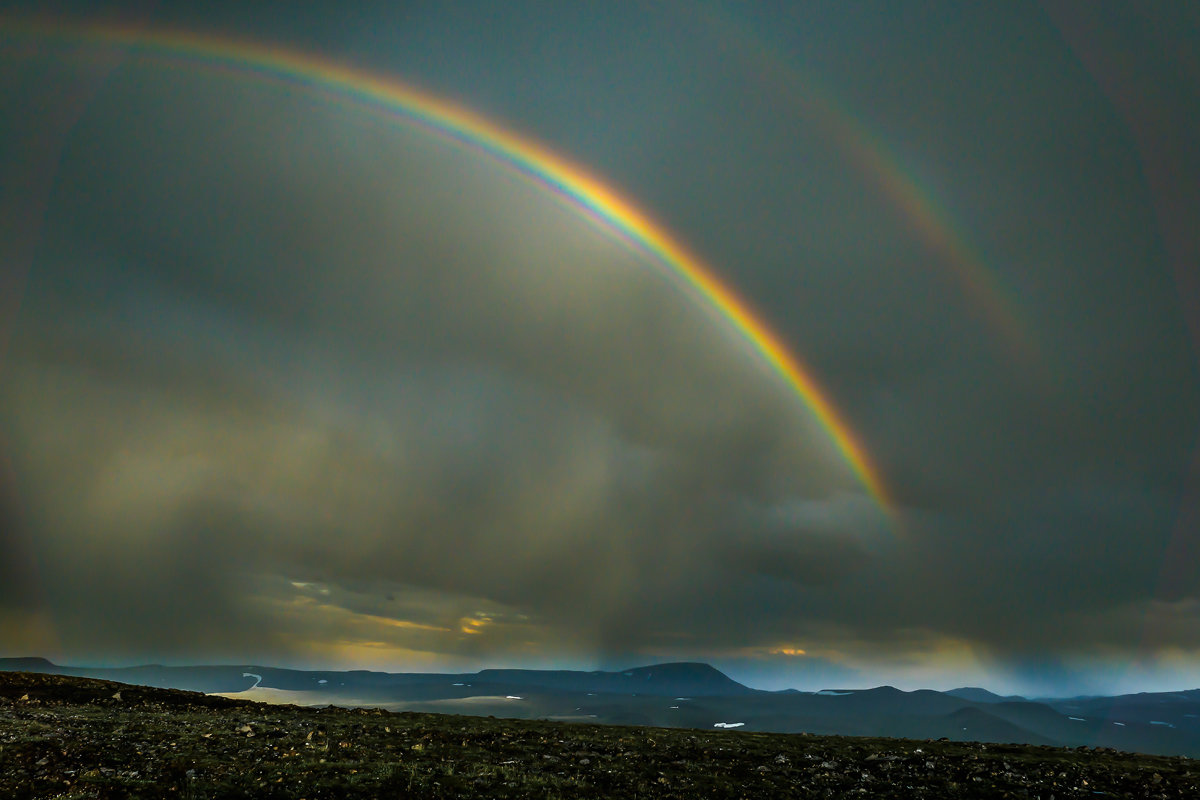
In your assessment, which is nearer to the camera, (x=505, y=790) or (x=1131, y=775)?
(x=505, y=790)

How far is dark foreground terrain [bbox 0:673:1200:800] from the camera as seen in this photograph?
2295 cm

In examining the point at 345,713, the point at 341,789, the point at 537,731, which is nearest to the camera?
the point at 341,789

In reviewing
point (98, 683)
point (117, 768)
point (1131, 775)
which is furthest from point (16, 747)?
point (1131, 775)

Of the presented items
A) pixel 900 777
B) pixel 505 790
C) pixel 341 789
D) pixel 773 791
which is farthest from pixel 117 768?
pixel 900 777

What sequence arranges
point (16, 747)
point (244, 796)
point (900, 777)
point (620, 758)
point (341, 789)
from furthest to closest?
point (620, 758)
point (900, 777)
point (16, 747)
point (341, 789)
point (244, 796)

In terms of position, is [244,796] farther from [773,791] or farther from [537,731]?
[537,731]

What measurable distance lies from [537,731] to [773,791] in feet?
79.2

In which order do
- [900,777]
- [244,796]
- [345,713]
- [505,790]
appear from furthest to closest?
[345,713] → [900,777] → [505,790] → [244,796]

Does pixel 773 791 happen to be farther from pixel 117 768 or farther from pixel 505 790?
pixel 117 768

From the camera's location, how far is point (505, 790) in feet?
78.7

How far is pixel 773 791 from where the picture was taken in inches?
1057

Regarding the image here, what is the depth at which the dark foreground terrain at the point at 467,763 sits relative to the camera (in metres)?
23.0

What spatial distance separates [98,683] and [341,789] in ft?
153

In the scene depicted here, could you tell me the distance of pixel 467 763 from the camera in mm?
29266
